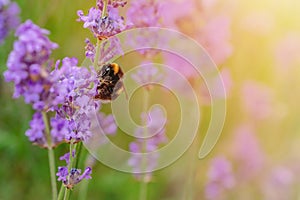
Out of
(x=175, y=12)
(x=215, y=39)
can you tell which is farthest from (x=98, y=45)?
(x=215, y=39)

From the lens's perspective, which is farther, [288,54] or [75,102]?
[288,54]

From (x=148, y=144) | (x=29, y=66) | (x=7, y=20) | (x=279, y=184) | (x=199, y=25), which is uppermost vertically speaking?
(x=199, y=25)

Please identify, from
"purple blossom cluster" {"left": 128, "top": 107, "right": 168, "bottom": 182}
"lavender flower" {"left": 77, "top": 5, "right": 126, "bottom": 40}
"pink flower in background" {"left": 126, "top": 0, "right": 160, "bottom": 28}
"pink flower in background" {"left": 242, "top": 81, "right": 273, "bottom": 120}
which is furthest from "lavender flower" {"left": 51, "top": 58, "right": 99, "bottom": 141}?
Answer: "pink flower in background" {"left": 242, "top": 81, "right": 273, "bottom": 120}

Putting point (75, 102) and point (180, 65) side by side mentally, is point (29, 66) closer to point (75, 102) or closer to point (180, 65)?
point (75, 102)

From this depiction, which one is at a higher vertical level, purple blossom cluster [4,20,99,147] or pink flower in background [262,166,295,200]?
pink flower in background [262,166,295,200]

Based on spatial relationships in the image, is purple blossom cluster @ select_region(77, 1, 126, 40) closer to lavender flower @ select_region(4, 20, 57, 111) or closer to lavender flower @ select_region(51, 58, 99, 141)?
lavender flower @ select_region(51, 58, 99, 141)

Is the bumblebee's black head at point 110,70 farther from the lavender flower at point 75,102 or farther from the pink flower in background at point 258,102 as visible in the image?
the pink flower in background at point 258,102
